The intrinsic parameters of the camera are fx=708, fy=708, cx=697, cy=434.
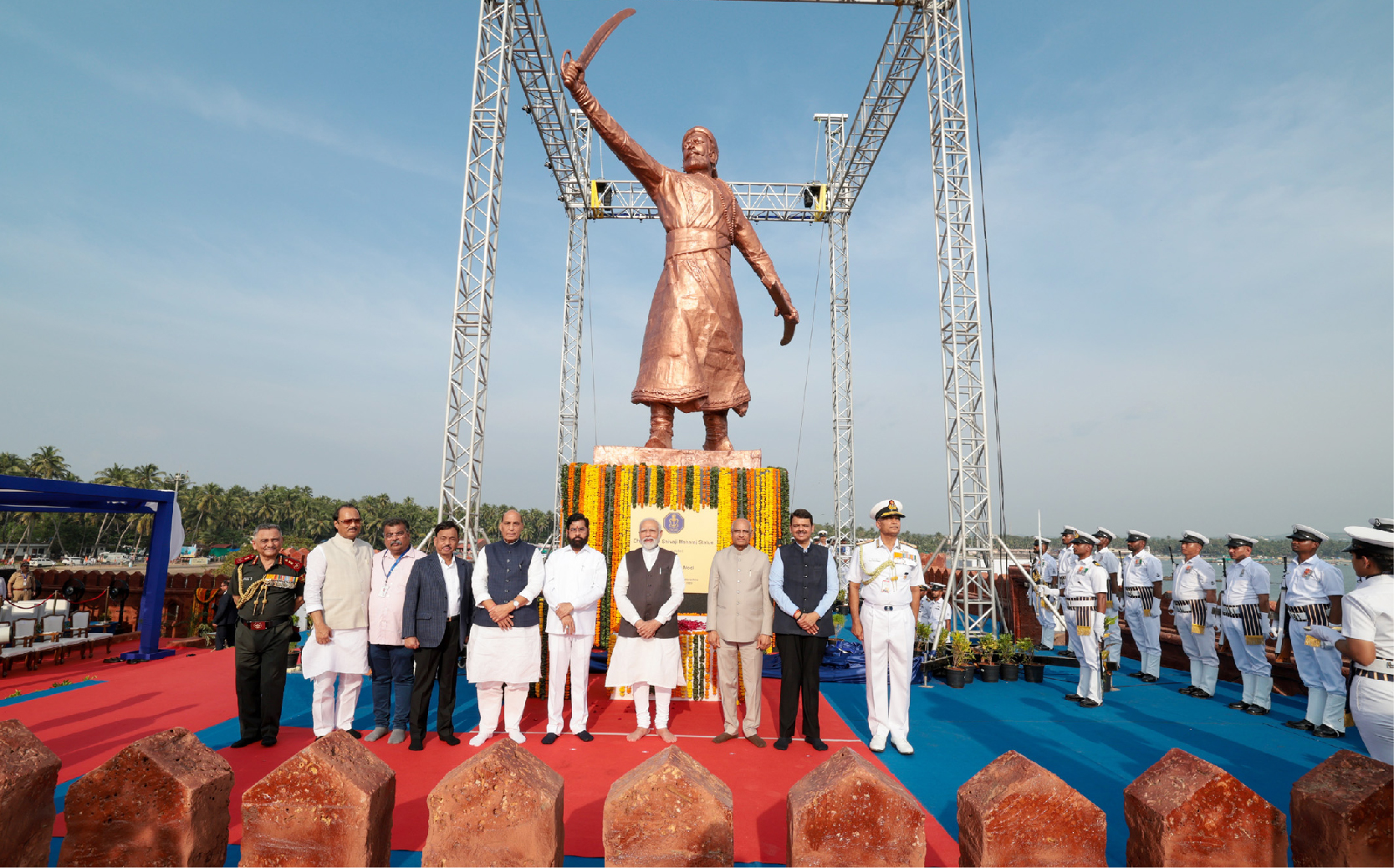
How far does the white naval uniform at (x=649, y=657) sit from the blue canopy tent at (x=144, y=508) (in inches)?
181

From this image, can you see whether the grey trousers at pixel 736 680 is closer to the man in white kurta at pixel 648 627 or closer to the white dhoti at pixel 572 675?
the man in white kurta at pixel 648 627

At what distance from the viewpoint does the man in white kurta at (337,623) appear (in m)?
4.08

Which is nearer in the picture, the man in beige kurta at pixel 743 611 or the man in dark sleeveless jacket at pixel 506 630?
the man in dark sleeveless jacket at pixel 506 630

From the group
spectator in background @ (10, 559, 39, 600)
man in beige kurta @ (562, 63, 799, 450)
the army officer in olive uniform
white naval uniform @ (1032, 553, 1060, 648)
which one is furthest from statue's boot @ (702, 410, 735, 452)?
spectator in background @ (10, 559, 39, 600)

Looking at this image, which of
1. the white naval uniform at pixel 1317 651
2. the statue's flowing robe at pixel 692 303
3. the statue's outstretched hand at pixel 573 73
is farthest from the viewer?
the statue's flowing robe at pixel 692 303

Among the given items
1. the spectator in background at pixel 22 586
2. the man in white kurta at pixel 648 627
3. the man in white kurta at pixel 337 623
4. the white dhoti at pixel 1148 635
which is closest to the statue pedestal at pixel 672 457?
the man in white kurta at pixel 648 627

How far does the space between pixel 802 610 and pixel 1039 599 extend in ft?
16.0

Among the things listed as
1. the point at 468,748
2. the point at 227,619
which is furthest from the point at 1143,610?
the point at 227,619

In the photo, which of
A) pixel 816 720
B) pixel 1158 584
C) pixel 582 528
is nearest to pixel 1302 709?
pixel 1158 584

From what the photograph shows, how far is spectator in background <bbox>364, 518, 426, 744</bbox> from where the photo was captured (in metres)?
4.16

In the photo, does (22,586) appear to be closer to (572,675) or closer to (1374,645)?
(572,675)

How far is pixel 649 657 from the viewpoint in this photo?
4273 mm

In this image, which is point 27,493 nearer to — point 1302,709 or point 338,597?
point 338,597

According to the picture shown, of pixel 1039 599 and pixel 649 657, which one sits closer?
pixel 649 657
